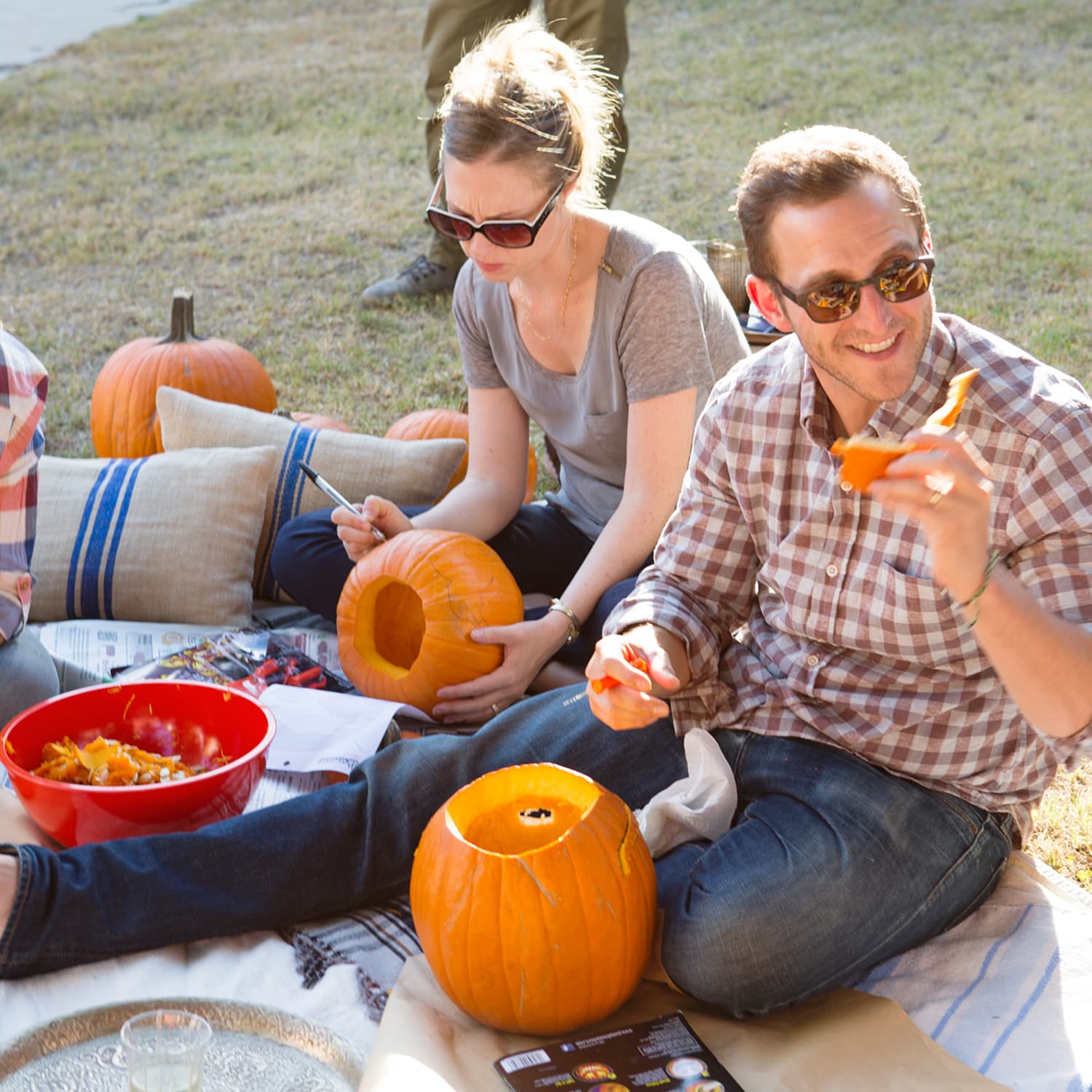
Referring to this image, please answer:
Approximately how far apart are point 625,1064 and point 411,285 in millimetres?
4654

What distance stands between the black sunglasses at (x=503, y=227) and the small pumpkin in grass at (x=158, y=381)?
159 cm

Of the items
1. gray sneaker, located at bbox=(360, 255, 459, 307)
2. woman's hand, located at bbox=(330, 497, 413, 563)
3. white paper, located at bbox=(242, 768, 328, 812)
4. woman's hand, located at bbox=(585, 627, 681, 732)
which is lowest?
white paper, located at bbox=(242, 768, 328, 812)

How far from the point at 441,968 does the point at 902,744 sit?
0.71 m

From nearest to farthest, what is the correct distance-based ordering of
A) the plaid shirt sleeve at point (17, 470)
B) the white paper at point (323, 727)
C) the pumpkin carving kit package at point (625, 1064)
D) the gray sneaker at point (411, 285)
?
the pumpkin carving kit package at point (625, 1064), the plaid shirt sleeve at point (17, 470), the white paper at point (323, 727), the gray sneaker at point (411, 285)

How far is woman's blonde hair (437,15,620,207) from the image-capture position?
2420mm

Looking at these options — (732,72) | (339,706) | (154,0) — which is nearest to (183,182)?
(732,72)

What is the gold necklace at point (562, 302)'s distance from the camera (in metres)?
2.67

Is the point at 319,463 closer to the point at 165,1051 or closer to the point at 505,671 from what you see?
the point at 505,671

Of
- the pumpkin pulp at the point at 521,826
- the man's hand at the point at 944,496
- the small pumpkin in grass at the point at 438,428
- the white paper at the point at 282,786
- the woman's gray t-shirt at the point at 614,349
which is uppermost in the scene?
the man's hand at the point at 944,496

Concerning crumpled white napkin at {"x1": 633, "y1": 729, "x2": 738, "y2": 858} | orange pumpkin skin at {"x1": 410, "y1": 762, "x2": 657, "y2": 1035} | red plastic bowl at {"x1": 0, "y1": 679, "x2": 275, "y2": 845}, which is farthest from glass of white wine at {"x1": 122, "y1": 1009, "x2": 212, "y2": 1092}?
crumpled white napkin at {"x1": 633, "y1": 729, "x2": 738, "y2": 858}

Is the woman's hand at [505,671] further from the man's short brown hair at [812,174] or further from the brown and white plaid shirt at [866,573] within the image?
the man's short brown hair at [812,174]

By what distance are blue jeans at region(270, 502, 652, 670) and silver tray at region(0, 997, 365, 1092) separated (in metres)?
1.44

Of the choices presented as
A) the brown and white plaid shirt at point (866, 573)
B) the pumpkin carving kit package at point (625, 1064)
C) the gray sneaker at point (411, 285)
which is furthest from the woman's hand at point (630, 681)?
the gray sneaker at point (411, 285)

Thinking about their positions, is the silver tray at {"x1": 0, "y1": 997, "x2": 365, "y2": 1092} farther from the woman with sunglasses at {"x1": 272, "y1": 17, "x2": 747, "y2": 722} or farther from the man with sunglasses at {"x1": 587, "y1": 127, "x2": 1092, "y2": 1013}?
the woman with sunglasses at {"x1": 272, "y1": 17, "x2": 747, "y2": 722}
